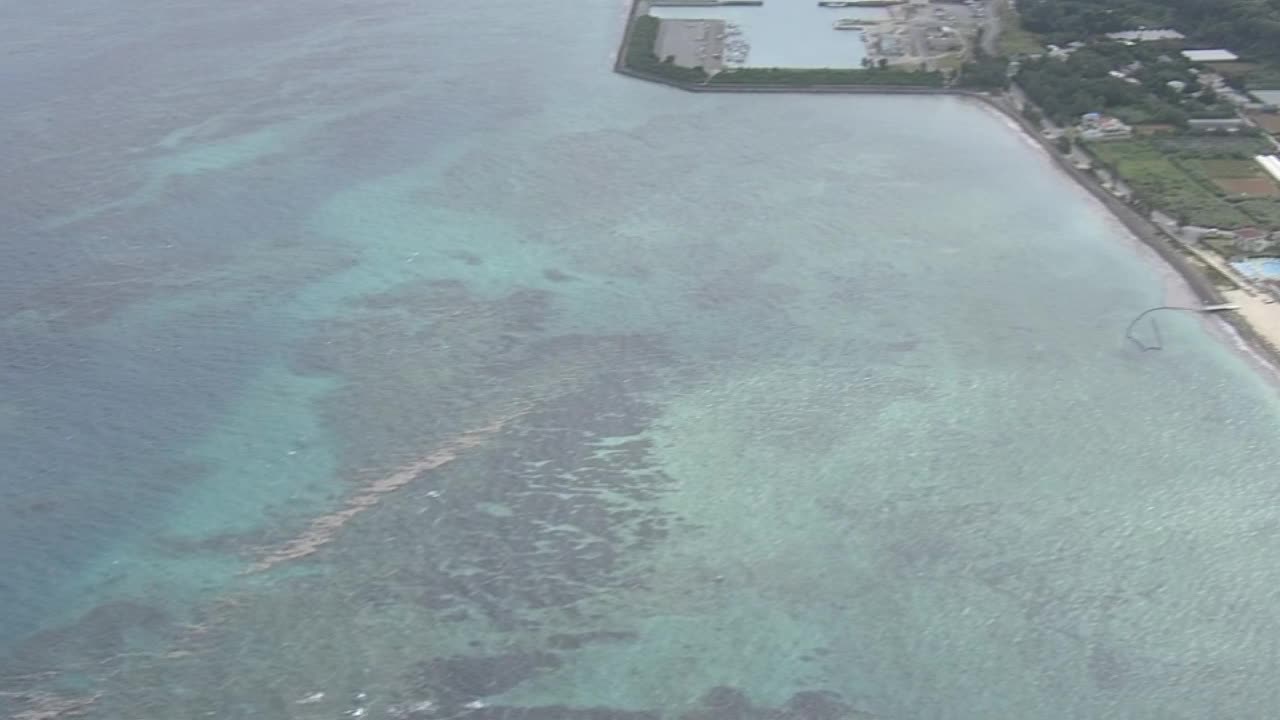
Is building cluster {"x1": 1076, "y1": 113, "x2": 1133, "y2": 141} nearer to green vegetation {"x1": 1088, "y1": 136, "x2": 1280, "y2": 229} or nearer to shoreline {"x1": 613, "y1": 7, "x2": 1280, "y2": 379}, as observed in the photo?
green vegetation {"x1": 1088, "y1": 136, "x2": 1280, "y2": 229}

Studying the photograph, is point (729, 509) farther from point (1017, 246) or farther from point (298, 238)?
point (298, 238)

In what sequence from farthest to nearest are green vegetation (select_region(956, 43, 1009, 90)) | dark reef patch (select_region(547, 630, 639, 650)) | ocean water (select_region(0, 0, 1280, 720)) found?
green vegetation (select_region(956, 43, 1009, 90)) → dark reef patch (select_region(547, 630, 639, 650)) → ocean water (select_region(0, 0, 1280, 720))

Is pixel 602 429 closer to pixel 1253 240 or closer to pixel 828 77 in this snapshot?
pixel 1253 240

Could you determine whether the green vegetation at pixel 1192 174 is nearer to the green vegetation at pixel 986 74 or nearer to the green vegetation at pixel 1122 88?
the green vegetation at pixel 1122 88

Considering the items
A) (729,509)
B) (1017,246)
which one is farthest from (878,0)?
(729,509)

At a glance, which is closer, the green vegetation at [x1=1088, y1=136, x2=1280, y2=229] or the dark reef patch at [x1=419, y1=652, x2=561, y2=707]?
the dark reef patch at [x1=419, y1=652, x2=561, y2=707]

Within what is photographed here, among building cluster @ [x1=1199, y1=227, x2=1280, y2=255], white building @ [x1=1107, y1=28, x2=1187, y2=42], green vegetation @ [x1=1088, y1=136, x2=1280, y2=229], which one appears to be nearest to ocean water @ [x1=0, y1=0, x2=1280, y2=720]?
green vegetation @ [x1=1088, y1=136, x2=1280, y2=229]

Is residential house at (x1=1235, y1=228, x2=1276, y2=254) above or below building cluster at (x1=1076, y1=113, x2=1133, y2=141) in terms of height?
below

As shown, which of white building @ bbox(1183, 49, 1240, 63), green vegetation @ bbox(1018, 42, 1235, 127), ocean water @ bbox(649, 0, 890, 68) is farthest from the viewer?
ocean water @ bbox(649, 0, 890, 68)
